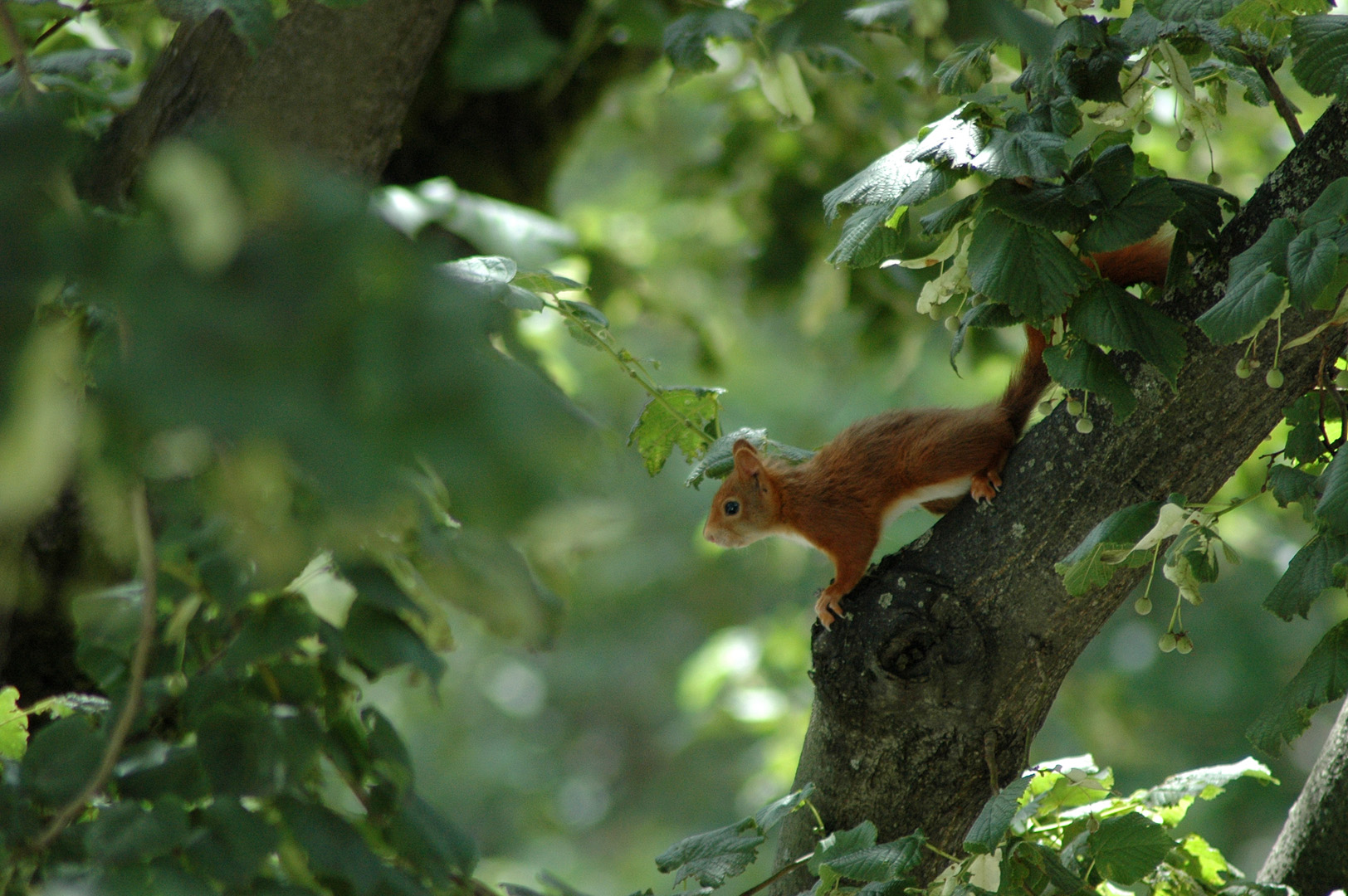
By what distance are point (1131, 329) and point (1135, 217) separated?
0.11 meters

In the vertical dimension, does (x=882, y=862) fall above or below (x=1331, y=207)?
below

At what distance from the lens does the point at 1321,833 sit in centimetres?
135

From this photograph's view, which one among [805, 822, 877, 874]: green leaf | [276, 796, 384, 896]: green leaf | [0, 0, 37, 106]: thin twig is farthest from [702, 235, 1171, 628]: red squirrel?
[0, 0, 37, 106]: thin twig

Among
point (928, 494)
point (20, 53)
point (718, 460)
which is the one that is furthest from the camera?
point (928, 494)

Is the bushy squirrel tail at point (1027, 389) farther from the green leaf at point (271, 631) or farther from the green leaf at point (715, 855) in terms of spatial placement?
the green leaf at point (271, 631)

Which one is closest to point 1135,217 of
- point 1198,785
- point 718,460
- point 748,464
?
point 718,460

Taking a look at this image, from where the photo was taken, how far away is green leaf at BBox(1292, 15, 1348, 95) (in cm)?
102

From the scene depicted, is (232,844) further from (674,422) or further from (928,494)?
(928,494)

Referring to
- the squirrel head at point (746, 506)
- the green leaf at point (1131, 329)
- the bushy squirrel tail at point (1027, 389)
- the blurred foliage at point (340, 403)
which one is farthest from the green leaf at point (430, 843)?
the squirrel head at point (746, 506)

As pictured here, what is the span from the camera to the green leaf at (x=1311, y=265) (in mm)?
904

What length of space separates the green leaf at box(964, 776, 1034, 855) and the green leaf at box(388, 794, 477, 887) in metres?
0.47

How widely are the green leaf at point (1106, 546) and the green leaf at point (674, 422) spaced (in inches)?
21.2

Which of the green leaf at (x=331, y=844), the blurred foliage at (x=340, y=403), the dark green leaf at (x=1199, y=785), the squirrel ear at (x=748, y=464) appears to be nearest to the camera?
the blurred foliage at (x=340, y=403)

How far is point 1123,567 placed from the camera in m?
1.21
